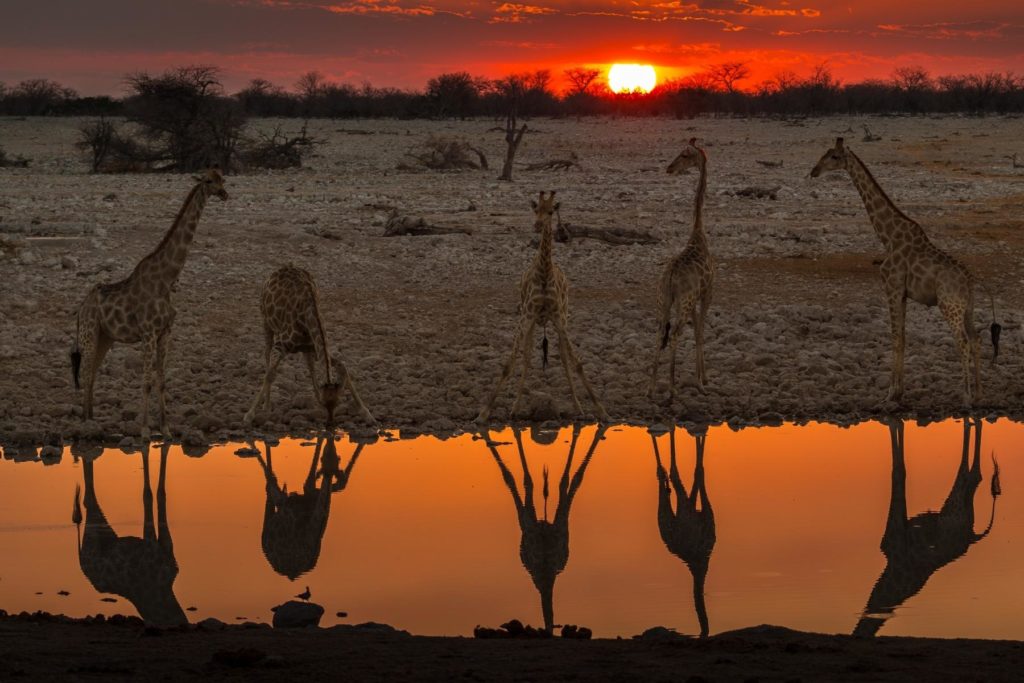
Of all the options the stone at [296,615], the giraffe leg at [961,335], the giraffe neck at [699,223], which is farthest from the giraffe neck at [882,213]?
the stone at [296,615]

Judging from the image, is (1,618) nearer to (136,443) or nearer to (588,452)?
(136,443)

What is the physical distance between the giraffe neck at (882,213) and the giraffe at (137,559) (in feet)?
20.6

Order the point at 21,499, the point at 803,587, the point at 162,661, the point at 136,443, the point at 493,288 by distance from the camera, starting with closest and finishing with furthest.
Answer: the point at 162,661
the point at 803,587
the point at 21,499
the point at 136,443
the point at 493,288

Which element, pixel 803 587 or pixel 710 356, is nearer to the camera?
pixel 803 587

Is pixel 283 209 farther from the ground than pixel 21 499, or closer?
farther from the ground

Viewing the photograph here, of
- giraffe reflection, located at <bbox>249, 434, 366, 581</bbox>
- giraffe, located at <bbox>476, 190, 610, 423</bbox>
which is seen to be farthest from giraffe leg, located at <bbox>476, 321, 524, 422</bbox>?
giraffe reflection, located at <bbox>249, 434, 366, 581</bbox>

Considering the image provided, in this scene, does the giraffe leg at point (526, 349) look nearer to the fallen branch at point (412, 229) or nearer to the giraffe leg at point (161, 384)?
the giraffe leg at point (161, 384)

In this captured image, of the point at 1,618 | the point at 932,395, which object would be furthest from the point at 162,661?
the point at 932,395

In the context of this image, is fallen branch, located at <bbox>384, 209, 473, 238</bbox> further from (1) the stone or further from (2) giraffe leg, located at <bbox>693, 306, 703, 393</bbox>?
(1) the stone

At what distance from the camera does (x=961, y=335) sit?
12.3 metres

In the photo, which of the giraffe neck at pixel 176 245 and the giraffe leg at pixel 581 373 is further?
the giraffe leg at pixel 581 373

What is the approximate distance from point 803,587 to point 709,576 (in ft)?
1.68

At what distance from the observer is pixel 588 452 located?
10.9m

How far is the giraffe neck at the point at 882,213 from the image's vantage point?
12.5 m
